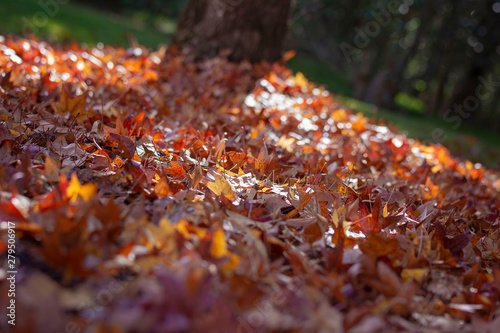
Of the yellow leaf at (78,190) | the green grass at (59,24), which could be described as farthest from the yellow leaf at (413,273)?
the green grass at (59,24)

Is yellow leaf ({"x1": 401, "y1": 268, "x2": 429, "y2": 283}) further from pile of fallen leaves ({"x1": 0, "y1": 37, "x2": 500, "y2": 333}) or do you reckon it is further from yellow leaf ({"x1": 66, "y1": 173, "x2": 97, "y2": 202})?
yellow leaf ({"x1": 66, "y1": 173, "x2": 97, "y2": 202})

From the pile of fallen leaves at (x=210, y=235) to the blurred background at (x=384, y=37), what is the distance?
8.05 feet

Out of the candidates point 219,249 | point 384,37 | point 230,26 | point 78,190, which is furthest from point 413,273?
point 384,37

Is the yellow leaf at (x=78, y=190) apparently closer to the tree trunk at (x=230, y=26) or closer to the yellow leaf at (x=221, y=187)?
the yellow leaf at (x=221, y=187)

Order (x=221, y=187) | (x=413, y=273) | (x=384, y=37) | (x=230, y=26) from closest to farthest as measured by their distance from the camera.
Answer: (x=413, y=273) → (x=221, y=187) → (x=230, y=26) → (x=384, y=37)

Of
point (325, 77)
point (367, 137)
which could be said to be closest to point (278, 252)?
point (367, 137)

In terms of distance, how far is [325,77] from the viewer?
13.4m

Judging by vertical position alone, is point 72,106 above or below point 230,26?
below

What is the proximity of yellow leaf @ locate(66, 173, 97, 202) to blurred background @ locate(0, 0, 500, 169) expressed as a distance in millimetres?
3335

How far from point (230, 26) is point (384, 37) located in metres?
7.85

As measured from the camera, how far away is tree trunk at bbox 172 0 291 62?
417cm

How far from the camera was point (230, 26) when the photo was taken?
4.21 meters

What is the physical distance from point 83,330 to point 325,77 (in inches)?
522

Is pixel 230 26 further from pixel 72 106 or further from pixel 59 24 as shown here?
pixel 59 24
